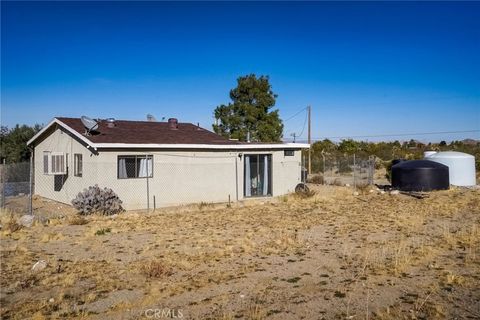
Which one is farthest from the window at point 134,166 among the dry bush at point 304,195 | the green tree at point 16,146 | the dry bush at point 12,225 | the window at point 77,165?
the green tree at point 16,146

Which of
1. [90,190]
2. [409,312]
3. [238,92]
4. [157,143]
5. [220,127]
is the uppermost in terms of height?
[238,92]

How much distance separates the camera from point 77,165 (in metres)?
17.5

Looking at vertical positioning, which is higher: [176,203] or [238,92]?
[238,92]

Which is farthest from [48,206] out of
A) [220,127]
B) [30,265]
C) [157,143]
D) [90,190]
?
[220,127]

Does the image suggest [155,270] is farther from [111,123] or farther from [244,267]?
[111,123]

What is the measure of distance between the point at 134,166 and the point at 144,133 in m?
2.55

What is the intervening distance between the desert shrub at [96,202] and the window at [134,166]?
55.1 inches

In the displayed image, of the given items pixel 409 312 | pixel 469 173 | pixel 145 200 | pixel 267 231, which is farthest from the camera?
pixel 469 173

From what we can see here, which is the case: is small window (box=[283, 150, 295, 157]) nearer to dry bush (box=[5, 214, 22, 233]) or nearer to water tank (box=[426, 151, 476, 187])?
water tank (box=[426, 151, 476, 187])

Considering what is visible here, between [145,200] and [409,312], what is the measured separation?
13108 mm

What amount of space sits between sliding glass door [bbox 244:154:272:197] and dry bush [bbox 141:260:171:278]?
12566 mm

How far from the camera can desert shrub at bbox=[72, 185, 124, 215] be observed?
14547 millimetres

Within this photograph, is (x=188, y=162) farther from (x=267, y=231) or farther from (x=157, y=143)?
(x=267, y=231)

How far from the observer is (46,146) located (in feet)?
66.9
